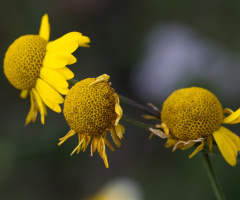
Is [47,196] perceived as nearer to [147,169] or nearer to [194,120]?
[147,169]

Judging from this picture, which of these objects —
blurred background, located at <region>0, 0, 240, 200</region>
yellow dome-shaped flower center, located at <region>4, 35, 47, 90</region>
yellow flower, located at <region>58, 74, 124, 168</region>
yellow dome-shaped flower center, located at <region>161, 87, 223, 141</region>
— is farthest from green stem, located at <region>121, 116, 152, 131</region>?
blurred background, located at <region>0, 0, 240, 200</region>

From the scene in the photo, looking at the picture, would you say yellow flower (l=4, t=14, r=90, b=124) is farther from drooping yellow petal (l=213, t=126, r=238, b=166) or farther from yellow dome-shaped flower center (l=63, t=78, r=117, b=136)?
drooping yellow petal (l=213, t=126, r=238, b=166)

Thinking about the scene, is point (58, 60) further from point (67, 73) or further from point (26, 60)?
point (26, 60)

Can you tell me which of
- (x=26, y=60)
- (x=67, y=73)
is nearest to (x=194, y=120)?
(x=67, y=73)

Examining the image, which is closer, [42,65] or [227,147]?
[227,147]

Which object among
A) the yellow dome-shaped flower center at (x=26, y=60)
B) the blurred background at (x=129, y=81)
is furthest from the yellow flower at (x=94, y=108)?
the blurred background at (x=129, y=81)

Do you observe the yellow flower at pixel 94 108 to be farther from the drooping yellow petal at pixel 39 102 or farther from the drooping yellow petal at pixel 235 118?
the drooping yellow petal at pixel 235 118
